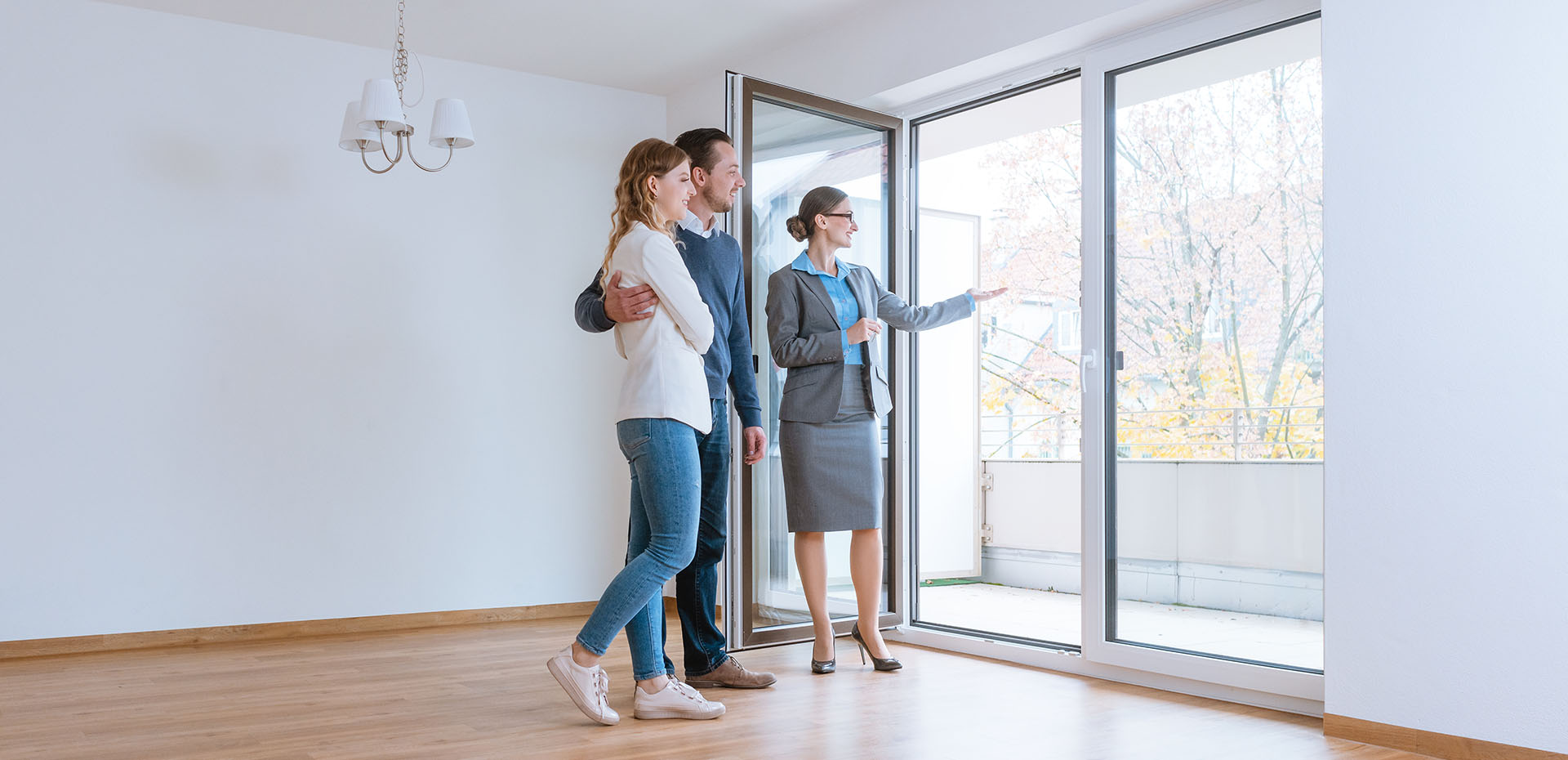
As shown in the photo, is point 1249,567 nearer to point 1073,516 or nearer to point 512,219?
point 1073,516

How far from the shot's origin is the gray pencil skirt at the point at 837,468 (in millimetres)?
3348

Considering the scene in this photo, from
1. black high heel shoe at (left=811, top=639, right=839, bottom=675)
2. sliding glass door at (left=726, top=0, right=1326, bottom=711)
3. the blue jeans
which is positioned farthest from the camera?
black high heel shoe at (left=811, top=639, right=839, bottom=675)

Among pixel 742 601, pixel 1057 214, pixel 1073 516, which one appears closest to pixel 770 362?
pixel 742 601

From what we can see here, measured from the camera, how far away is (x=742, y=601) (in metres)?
3.54

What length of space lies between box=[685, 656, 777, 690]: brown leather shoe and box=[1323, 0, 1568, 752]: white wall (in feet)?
4.64

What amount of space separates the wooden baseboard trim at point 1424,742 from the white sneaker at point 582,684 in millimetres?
1668

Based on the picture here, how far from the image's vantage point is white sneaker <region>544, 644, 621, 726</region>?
249 cm

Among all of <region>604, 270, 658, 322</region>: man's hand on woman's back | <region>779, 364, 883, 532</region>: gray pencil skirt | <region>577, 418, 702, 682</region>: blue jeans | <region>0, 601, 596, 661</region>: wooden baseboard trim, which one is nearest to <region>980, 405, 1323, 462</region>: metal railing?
<region>779, 364, 883, 532</region>: gray pencil skirt

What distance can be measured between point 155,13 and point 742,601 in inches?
117

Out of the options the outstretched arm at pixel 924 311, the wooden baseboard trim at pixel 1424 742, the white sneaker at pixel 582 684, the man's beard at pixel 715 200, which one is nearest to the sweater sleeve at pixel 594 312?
the man's beard at pixel 715 200

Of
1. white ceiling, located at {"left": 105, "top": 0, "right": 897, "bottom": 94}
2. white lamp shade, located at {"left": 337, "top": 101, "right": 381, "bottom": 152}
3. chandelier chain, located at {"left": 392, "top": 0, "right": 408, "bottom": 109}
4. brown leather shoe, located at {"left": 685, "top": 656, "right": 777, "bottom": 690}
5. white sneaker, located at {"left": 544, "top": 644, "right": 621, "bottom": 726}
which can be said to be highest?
white ceiling, located at {"left": 105, "top": 0, "right": 897, "bottom": 94}

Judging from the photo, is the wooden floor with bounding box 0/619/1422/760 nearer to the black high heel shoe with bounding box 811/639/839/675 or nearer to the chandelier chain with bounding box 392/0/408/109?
the black high heel shoe with bounding box 811/639/839/675

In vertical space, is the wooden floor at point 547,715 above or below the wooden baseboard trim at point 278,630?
above

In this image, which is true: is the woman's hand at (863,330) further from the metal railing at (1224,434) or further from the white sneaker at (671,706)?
the white sneaker at (671,706)
